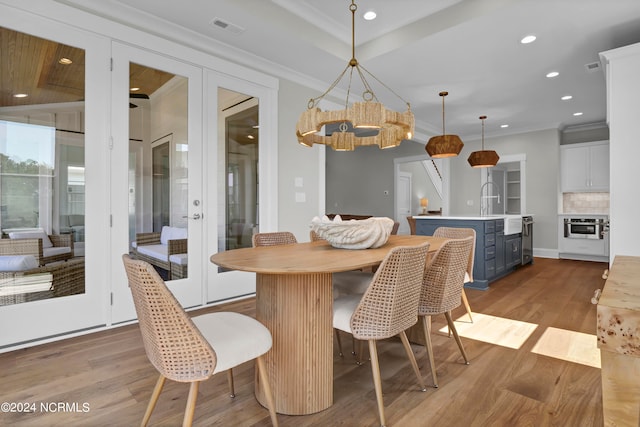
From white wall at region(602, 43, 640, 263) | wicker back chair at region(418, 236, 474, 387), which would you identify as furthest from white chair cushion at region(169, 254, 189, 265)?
white wall at region(602, 43, 640, 263)

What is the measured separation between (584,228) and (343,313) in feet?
21.5

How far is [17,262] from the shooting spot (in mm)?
2406

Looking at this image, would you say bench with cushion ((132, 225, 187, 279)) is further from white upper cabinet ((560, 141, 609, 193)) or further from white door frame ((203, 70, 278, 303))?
white upper cabinet ((560, 141, 609, 193))

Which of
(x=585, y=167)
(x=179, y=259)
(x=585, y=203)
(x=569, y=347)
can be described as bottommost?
(x=569, y=347)

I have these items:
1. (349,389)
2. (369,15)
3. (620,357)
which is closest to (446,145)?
(369,15)

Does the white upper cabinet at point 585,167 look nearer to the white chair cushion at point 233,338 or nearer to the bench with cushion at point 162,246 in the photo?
the bench with cushion at point 162,246

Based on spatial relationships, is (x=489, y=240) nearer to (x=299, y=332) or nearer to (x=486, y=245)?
(x=486, y=245)

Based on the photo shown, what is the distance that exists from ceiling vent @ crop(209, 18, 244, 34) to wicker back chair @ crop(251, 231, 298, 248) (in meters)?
1.89

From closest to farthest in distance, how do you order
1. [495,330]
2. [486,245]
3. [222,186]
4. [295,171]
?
[495,330] → [222,186] → [295,171] → [486,245]

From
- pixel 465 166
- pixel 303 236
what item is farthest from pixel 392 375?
pixel 465 166

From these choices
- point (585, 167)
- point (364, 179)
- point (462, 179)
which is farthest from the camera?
point (364, 179)

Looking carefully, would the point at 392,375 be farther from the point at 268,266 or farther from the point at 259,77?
the point at 259,77

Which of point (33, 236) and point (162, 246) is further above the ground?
point (33, 236)

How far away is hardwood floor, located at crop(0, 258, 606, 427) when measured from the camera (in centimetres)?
159
